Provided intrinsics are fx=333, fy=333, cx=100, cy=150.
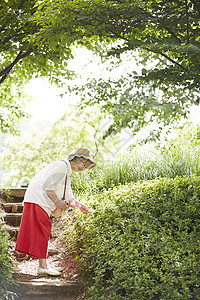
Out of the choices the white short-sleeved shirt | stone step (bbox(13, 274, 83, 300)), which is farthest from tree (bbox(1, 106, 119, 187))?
stone step (bbox(13, 274, 83, 300))

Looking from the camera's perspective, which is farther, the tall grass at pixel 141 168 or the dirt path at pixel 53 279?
the tall grass at pixel 141 168

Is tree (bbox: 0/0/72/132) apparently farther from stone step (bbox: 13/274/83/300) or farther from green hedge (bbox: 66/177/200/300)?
stone step (bbox: 13/274/83/300)

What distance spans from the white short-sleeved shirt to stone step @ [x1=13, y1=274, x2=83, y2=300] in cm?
79

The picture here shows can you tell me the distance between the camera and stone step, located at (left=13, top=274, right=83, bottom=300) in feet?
10.7

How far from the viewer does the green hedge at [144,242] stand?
9.54ft

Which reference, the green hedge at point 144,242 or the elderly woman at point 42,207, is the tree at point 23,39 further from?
the green hedge at point 144,242

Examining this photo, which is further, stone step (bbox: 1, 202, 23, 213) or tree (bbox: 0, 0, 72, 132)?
stone step (bbox: 1, 202, 23, 213)

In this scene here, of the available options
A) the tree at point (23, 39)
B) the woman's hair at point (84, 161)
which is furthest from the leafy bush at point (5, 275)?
the tree at point (23, 39)

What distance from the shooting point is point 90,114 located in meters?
12.1

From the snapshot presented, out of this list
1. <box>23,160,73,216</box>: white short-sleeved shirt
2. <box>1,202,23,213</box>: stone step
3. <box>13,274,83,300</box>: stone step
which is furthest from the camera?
<box>1,202,23,213</box>: stone step

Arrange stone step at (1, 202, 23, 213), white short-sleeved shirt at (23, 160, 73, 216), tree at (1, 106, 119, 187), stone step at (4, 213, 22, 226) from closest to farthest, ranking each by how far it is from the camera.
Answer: white short-sleeved shirt at (23, 160, 73, 216)
stone step at (4, 213, 22, 226)
stone step at (1, 202, 23, 213)
tree at (1, 106, 119, 187)

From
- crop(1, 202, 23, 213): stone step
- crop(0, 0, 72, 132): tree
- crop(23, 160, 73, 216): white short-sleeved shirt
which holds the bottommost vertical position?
crop(1, 202, 23, 213): stone step

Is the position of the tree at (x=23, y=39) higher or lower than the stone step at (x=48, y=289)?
higher

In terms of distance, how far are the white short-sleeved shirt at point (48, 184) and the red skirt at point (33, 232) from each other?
7 centimetres
